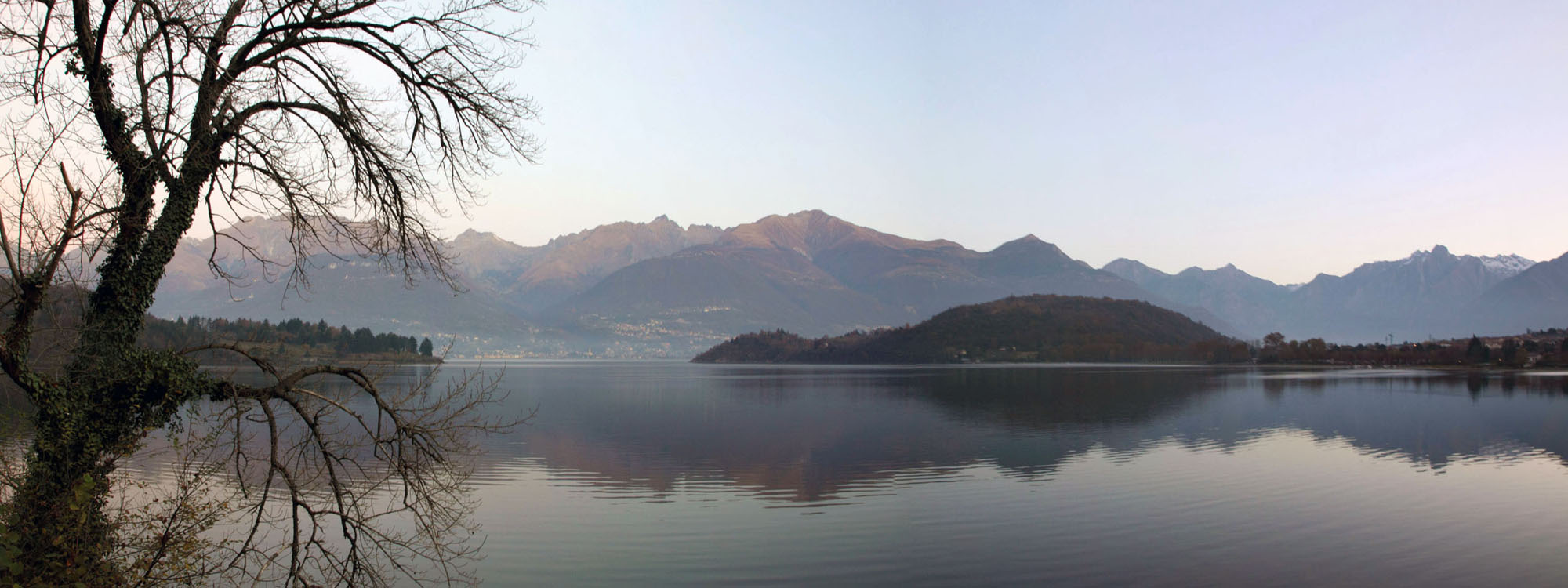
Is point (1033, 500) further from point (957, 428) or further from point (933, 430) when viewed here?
point (957, 428)

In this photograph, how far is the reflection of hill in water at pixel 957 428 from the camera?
107 ft

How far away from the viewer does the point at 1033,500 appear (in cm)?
2495

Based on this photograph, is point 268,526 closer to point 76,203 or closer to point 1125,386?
point 76,203

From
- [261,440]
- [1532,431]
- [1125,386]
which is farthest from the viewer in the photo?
[1125,386]

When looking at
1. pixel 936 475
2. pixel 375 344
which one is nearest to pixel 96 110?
pixel 936 475

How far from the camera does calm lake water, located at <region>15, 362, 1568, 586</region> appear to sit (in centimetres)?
1756

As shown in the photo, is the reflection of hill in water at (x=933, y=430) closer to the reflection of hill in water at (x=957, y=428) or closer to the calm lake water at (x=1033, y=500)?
the reflection of hill in water at (x=957, y=428)

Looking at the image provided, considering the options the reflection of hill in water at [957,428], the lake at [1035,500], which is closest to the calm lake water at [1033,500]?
the lake at [1035,500]

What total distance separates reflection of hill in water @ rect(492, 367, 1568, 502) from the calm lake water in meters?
0.29

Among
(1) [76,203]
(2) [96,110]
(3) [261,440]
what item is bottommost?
(3) [261,440]

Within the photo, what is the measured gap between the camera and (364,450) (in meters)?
35.4

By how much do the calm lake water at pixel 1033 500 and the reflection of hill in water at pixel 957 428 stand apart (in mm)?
290

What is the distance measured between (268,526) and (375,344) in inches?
6980

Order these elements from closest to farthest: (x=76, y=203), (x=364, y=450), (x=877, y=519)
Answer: (x=76, y=203)
(x=877, y=519)
(x=364, y=450)
